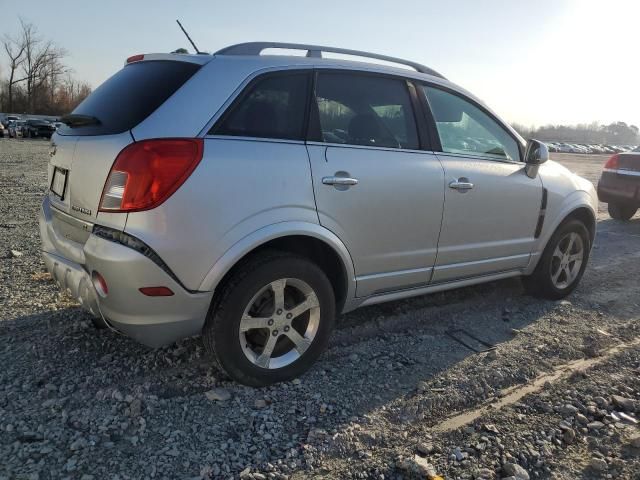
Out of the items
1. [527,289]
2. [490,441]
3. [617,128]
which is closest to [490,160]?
[527,289]

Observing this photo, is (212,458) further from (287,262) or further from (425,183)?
(425,183)

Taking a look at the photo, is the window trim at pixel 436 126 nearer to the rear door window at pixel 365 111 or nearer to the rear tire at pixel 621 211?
the rear door window at pixel 365 111

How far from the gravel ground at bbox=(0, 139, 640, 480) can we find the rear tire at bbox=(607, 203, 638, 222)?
5.99 m

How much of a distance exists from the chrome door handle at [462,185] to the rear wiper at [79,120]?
2289 mm

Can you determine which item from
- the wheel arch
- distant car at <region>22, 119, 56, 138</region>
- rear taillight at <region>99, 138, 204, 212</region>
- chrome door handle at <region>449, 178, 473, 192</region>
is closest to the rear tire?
the wheel arch

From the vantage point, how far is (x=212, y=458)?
7.67 feet

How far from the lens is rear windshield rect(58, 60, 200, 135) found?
2.67m

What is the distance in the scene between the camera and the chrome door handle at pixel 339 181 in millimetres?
2930

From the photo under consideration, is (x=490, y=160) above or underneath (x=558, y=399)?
above

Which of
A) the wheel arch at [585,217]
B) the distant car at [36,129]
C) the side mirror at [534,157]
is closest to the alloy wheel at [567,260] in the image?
the wheel arch at [585,217]

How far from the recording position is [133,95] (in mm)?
2795

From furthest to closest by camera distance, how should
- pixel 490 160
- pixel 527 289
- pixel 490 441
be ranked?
1. pixel 527 289
2. pixel 490 160
3. pixel 490 441

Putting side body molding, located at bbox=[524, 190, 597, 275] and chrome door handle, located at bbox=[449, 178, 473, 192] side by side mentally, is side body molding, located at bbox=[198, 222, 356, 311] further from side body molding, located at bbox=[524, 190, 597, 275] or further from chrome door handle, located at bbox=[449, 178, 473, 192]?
side body molding, located at bbox=[524, 190, 597, 275]

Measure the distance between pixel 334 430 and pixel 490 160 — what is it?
2.40 meters
